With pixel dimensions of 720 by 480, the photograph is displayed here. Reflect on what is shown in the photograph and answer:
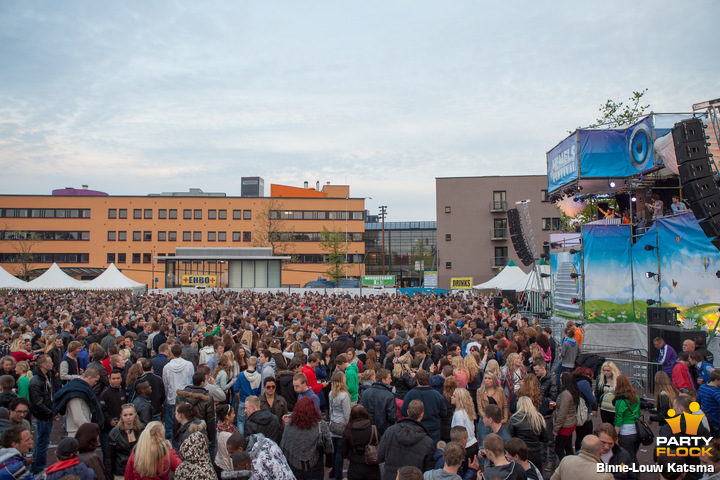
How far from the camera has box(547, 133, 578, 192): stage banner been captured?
18.1 meters

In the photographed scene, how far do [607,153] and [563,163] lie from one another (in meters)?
2.13

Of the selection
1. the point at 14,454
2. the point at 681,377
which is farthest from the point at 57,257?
the point at 681,377

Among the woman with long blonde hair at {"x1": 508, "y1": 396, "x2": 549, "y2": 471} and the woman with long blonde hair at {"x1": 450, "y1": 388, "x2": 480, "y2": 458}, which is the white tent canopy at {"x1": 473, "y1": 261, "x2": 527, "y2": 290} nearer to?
the woman with long blonde hair at {"x1": 450, "y1": 388, "x2": 480, "y2": 458}

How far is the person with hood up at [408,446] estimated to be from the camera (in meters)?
4.55

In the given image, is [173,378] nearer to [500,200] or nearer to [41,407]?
[41,407]

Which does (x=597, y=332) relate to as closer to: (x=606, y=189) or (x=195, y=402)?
(x=606, y=189)

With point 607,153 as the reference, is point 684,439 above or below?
below

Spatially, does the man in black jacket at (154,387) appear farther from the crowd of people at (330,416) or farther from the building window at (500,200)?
the building window at (500,200)

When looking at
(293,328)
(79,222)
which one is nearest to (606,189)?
(293,328)

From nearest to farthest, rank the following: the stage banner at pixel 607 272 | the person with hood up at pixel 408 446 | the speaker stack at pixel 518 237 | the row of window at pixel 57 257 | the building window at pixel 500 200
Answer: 1. the person with hood up at pixel 408 446
2. the stage banner at pixel 607 272
3. the speaker stack at pixel 518 237
4. the building window at pixel 500 200
5. the row of window at pixel 57 257

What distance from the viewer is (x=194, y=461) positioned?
13.5ft

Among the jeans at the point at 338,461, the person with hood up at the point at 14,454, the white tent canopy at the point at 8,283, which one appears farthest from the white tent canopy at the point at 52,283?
the person with hood up at the point at 14,454

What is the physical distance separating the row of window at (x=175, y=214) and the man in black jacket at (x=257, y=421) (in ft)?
185

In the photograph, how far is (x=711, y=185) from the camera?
31.5ft
